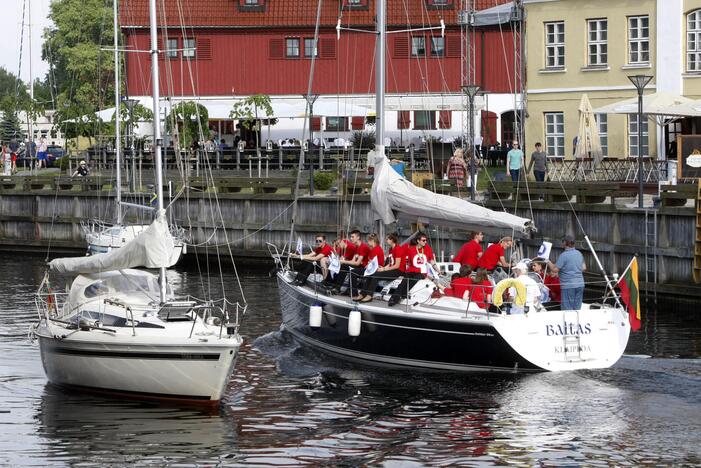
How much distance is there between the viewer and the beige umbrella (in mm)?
44438

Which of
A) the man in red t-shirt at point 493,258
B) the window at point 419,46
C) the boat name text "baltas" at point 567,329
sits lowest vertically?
the boat name text "baltas" at point 567,329

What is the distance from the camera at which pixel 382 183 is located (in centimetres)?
2698

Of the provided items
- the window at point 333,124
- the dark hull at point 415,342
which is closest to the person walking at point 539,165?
the dark hull at point 415,342

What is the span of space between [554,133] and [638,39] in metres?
4.70

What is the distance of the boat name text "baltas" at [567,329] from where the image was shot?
23219 millimetres

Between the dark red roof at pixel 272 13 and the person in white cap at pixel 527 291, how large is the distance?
4510 cm

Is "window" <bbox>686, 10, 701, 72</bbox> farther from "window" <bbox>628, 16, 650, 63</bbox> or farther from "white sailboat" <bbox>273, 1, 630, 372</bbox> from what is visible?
"white sailboat" <bbox>273, 1, 630, 372</bbox>

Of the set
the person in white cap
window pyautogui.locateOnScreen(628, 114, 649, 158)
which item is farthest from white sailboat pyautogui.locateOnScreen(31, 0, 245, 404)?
window pyautogui.locateOnScreen(628, 114, 649, 158)

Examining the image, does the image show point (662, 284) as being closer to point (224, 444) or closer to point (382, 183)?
point (382, 183)

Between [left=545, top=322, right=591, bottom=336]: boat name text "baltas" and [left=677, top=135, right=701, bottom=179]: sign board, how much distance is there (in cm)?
1727

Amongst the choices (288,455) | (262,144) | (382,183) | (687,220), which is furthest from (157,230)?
(262,144)

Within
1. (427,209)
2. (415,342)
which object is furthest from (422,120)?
(415,342)

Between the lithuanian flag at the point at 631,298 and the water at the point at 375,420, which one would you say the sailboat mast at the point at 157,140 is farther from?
the lithuanian flag at the point at 631,298

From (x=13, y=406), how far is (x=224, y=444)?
193 inches
